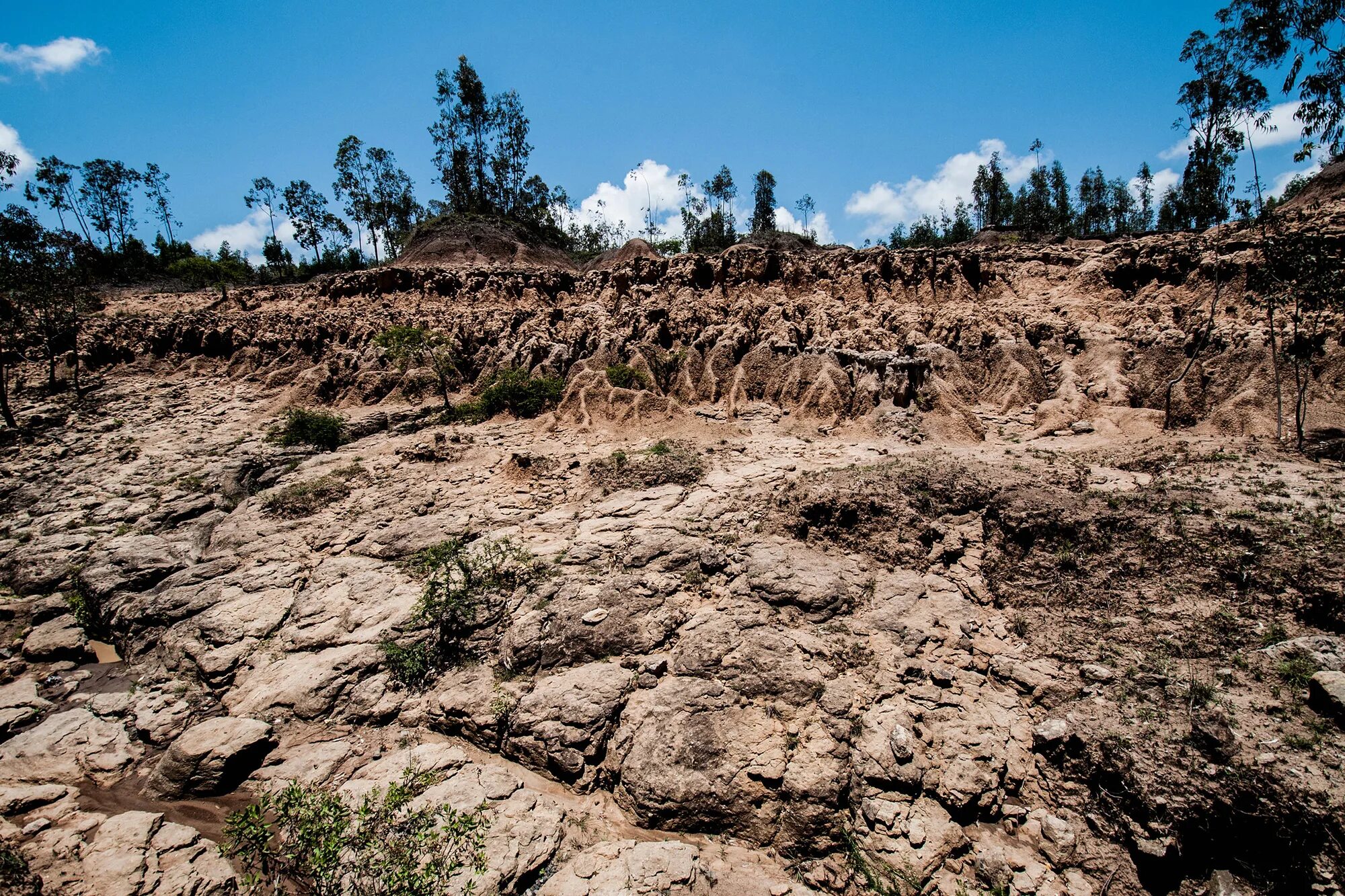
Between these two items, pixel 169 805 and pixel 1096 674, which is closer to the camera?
pixel 169 805

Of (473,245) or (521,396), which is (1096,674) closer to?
(521,396)

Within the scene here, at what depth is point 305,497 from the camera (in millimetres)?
14047

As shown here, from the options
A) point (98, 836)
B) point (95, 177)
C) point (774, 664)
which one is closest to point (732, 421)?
point (774, 664)

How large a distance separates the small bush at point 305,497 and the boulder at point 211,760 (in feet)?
21.5

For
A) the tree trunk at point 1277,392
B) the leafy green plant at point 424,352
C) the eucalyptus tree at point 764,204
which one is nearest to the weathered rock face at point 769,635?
the tree trunk at point 1277,392

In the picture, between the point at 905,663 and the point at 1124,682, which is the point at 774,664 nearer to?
the point at 905,663

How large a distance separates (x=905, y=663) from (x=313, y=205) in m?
51.8

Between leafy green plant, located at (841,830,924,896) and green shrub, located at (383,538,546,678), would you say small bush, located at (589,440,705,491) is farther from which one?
leafy green plant, located at (841,830,924,896)

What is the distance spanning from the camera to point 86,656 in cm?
1084

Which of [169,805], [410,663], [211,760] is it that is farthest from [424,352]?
[169,805]

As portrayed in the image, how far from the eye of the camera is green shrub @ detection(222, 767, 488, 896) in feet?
19.7

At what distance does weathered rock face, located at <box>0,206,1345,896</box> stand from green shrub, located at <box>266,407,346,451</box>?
625mm

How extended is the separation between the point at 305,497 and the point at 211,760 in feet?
25.3

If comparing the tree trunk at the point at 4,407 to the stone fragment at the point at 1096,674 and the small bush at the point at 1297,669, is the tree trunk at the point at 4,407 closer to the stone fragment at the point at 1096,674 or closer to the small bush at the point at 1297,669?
the stone fragment at the point at 1096,674
